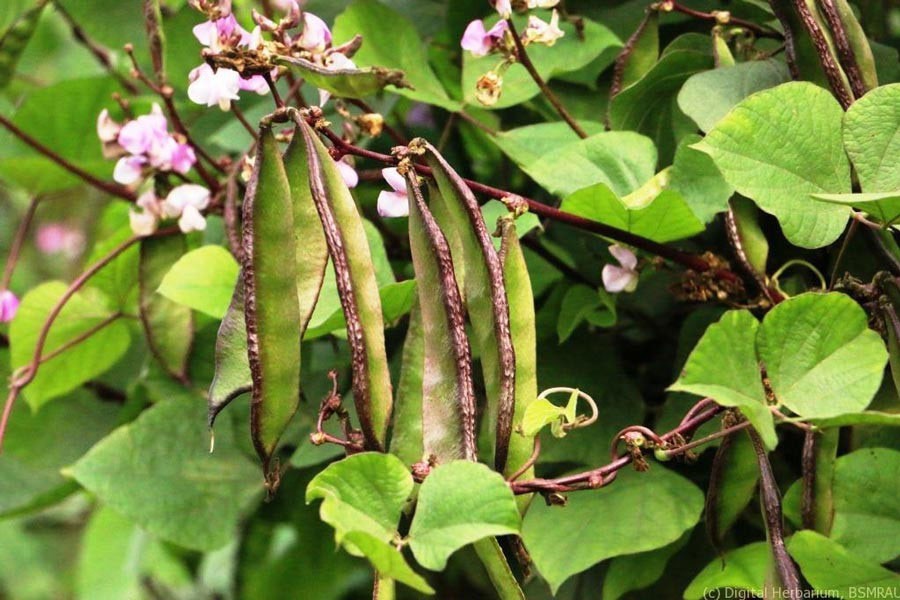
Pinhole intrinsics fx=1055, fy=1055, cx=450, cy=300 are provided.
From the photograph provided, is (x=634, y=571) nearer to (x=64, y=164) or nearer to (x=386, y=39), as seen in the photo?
(x=386, y=39)

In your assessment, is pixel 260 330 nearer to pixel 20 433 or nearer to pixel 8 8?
pixel 20 433

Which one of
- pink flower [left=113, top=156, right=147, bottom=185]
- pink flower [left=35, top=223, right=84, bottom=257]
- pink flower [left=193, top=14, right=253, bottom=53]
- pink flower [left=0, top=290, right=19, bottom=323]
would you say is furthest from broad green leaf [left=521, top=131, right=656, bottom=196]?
pink flower [left=35, top=223, right=84, bottom=257]

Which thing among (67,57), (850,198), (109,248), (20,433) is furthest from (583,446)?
(67,57)

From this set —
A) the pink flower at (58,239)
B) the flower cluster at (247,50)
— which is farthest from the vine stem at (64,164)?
the pink flower at (58,239)

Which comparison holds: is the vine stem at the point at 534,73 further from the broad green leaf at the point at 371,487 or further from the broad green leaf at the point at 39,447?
the broad green leaf at the point at 39,447

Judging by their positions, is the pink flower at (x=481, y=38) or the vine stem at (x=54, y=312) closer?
the pink flower at (x=481, y=38)

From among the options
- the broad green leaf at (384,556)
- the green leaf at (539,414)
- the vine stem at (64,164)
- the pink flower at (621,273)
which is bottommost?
the vine stem at (64,164)

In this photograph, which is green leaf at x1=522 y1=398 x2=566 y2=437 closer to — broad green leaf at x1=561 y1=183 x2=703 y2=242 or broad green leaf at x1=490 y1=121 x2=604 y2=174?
broad green leaf at x1=561 y1=183 x2=703 y2=242
